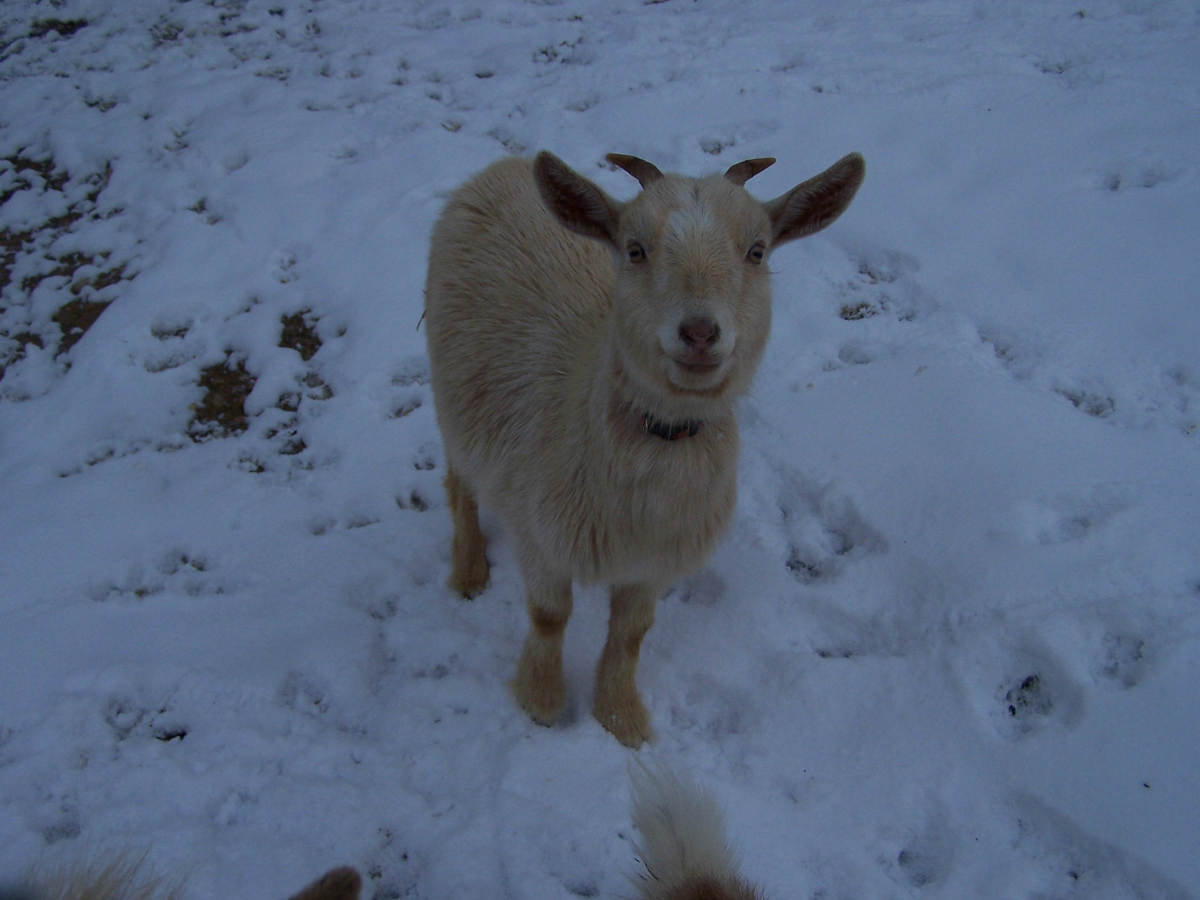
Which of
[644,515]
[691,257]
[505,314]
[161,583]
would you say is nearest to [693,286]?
[691,257]

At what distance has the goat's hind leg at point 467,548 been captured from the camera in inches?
120

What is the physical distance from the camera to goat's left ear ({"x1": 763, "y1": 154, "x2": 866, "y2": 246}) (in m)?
2.08

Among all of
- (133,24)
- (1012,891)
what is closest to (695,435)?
(1012,891)

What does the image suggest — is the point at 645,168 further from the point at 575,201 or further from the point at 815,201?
the point at 815,201

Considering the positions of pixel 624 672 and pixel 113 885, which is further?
pixel 624 672

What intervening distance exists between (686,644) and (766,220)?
1515 millimetres

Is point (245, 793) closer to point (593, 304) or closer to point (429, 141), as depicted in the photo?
point (593, 304)

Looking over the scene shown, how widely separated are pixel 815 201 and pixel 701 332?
26.7 inches

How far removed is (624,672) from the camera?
2637mm

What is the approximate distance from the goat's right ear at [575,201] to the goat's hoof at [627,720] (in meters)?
1.51

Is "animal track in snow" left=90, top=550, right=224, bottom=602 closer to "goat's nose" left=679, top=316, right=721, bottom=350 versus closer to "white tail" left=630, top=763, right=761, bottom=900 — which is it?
"white tail" left=630, top=763, right=761, bottom=900

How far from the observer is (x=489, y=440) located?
266cm

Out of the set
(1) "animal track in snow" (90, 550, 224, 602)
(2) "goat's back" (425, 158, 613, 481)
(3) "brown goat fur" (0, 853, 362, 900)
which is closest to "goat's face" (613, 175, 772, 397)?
(2) "goat's back" (425, 158, 613, 481)

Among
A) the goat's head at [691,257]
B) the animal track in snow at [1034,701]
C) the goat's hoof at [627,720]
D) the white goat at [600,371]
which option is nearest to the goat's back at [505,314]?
the white goat at [600,371]
